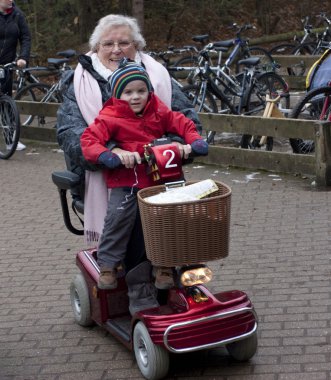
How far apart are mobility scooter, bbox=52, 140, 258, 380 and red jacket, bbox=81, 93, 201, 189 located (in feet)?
0.60

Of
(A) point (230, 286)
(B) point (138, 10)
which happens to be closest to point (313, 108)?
(A) point (230, 286)

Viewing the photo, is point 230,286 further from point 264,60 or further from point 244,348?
point 264,60

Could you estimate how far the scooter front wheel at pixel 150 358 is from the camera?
15.4 feet

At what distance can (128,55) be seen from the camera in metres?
5.32

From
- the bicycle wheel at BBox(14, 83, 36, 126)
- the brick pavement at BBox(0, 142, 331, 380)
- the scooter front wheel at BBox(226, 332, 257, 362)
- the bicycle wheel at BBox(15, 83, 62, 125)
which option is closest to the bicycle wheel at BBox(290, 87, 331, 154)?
the brick pavement at BBox(0, 142, 331, 380)

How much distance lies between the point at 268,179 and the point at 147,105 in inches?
198

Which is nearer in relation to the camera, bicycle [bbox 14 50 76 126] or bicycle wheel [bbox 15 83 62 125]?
bicycle [bbox 14 50 76 126]

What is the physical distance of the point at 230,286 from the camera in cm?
630

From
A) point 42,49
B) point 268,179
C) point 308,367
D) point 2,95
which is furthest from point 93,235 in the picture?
point 42,49

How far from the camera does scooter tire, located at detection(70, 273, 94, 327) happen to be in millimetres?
5570

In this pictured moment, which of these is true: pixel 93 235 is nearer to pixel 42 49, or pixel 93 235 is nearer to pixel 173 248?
pixel 173 248

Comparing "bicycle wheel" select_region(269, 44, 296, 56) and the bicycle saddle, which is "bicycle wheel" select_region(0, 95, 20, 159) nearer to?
the bicycle saddle

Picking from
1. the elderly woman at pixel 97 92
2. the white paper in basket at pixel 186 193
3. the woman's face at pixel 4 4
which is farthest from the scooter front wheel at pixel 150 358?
the woman's face at pixel 4 4

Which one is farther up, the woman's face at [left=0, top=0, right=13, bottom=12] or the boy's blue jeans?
the woman's face at [left=0, top=0, right=13, bottom=12]
